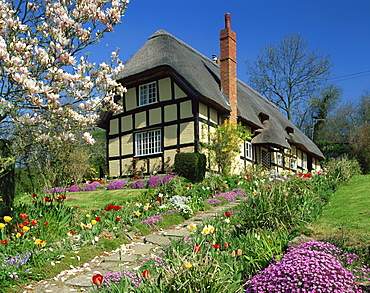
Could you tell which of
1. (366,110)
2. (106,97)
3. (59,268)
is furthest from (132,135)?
(366,110)

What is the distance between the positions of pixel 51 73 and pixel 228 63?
39.3ft

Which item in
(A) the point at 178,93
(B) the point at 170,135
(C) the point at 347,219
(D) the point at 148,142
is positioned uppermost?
(A) the point at 178,93

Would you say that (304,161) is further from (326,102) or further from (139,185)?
(139,185)

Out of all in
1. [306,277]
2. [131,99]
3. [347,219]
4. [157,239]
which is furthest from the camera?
[131,99]

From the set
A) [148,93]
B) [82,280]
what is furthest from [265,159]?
[82,280]

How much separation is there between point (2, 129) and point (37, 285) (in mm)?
2135

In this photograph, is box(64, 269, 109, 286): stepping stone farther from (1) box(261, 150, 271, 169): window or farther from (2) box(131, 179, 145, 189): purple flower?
(1) box(261, 150, 271, 169): window

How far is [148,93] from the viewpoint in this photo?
51.5 ft

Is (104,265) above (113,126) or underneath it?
underneath

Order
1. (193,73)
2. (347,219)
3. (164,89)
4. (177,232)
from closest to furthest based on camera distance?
(347,219), (177,232), (193,73), (164,89)

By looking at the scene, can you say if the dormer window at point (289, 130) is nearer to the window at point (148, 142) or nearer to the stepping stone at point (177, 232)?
the window at point (148, 142)

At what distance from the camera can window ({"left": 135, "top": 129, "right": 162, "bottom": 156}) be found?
1535cm

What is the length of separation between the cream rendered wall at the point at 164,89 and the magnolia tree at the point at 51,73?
9190 mm

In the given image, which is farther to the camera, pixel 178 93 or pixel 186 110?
pixel 178 93
